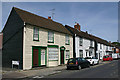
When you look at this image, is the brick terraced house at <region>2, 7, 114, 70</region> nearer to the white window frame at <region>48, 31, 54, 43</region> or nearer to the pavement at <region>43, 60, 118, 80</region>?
the white window frame at <region>48, 31, 54, 43</region>

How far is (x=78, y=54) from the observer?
Result: 28.8 metres

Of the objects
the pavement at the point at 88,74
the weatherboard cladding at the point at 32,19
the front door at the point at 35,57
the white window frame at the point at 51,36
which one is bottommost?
the pavement at the point at 88,74

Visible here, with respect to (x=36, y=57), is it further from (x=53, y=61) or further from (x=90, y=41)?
(x=90, y=41)

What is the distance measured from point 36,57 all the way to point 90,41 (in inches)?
849

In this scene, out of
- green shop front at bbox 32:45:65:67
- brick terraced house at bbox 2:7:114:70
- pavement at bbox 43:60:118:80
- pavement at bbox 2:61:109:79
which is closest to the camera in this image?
pavement at bbox 43:60:118:80

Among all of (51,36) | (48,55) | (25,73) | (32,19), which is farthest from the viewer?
(51,36)

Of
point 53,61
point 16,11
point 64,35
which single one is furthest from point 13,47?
point 64,35

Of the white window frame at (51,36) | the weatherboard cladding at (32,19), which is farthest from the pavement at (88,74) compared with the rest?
the weatherboard cladding at (32,19)

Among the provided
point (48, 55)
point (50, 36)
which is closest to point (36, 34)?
point (50, 36)

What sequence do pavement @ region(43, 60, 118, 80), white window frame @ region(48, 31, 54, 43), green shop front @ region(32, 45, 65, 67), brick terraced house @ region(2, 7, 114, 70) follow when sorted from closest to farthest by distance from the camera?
pavement @ region(43, 60, 118, 80) → brick terraced house @ region(2, 7, 114, 70) → green shop front @ region(32, 45, 65, 67) → white window frame @ region(48, 31, 54, 43)

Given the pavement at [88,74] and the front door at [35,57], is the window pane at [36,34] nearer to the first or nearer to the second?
the front door at [35,57]

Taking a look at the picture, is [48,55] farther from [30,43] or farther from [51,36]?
[30,43]

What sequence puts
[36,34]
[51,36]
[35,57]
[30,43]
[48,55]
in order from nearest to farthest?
[30,43] → [35,57] → [36,34] → [48,55] → [51,36]

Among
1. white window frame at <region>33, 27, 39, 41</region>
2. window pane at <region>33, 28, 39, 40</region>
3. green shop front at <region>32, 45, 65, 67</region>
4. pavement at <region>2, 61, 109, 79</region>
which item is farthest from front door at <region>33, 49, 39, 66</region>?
pavement at <region>2, 61, 109, 79</region>
